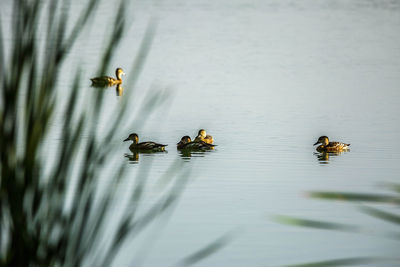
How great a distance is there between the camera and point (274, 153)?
1287 centimetres

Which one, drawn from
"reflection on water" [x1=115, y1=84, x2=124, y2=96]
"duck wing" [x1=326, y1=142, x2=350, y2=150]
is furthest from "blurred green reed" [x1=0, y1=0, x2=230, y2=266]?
"reflection on water" [x1=115, y1=84, x2=124, y2=96]

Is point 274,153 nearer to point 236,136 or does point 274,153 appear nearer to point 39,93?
point 236,136

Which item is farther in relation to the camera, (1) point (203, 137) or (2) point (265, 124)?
(2) point (265, 124)

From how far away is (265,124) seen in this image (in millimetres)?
15320

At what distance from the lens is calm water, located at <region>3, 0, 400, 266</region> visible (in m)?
7.93

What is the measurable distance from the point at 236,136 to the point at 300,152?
136cm

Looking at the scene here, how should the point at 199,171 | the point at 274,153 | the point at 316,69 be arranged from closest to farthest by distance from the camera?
the point at 199,171 < the point at 274,153 < the point at 316,69

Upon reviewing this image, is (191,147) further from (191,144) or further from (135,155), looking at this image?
(135,155)

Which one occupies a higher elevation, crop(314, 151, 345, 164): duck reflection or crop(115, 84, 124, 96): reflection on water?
crop(115, 84, 124, 96): reflection on water

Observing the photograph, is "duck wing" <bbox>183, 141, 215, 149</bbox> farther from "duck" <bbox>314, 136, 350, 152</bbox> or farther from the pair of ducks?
"duck" <bbox>314, 136, 350, 152</bbox>

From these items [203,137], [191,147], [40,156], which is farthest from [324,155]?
A: [40,156]

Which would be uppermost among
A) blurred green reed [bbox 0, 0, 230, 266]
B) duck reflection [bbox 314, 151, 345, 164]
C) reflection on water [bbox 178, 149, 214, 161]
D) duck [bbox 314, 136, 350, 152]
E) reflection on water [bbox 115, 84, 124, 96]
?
reflection on water [bbox 115, 84, 124, 96]

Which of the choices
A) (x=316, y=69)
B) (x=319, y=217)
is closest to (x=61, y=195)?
(x=319, y=217)

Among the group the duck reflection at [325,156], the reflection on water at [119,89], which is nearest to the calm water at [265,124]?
the duck reflection at [325,156]
